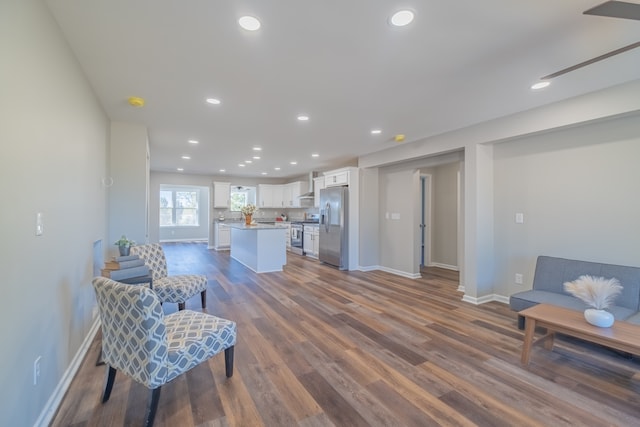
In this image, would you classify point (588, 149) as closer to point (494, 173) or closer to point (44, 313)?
point (494, 173)

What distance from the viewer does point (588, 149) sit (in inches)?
126

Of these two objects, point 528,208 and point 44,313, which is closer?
point 44,313

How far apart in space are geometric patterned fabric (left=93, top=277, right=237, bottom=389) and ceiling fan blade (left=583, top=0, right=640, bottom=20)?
2727 millimetres

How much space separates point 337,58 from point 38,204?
7.51 feet

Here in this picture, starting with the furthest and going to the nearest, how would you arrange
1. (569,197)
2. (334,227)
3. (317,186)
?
(317,186), (334,227), (569,197)

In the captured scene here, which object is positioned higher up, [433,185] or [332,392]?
[433,185]

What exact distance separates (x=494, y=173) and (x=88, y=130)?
199 inches

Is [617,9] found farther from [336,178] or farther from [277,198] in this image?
[277,198]

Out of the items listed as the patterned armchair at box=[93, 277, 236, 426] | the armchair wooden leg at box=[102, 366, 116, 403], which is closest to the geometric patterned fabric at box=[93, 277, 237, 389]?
the patterned armchair at box=[93, 277, 236, 426]

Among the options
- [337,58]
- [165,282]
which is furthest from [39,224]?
[337,58]

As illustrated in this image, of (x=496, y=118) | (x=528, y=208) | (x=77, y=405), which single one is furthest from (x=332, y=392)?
(x=496, y=118)

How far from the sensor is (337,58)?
2.28 meters

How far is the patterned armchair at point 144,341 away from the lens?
158 centimetres

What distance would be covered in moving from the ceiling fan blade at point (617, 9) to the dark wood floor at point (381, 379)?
7.57 ft
